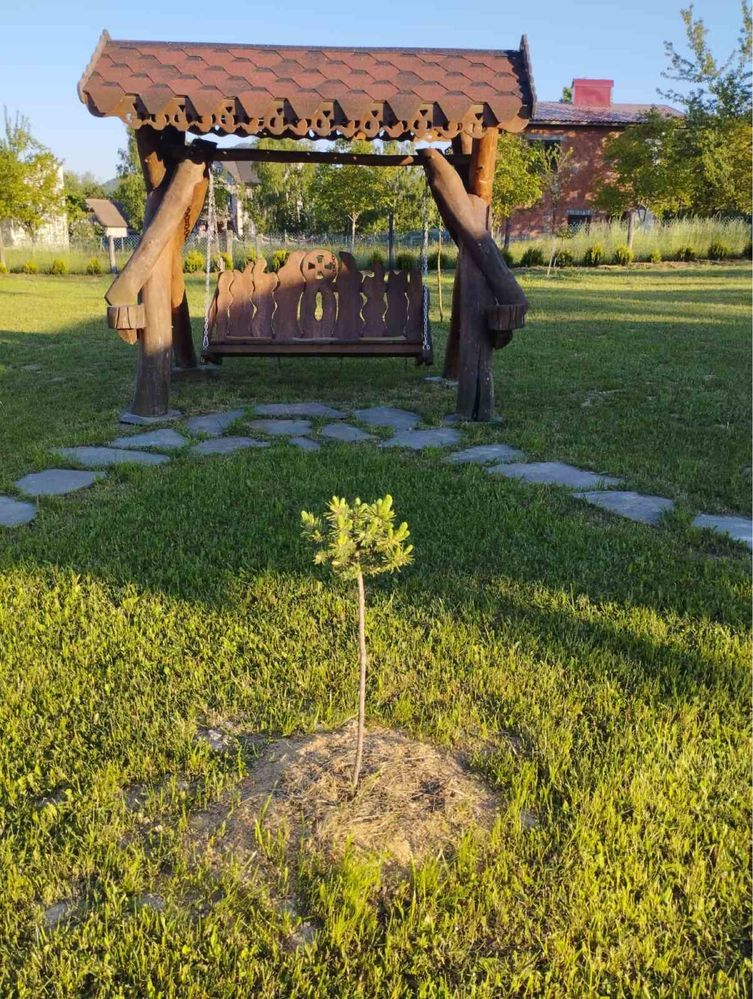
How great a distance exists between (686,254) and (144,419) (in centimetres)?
2299

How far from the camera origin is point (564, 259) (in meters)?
22.5

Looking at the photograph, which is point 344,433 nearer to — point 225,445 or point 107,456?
point 225,445

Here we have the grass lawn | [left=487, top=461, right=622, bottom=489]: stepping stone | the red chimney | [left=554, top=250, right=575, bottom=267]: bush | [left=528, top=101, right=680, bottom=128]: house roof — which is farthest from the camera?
the red chimney

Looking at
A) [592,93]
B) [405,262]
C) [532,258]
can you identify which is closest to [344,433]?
[405,262]

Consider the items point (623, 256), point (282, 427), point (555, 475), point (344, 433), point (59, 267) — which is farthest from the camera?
point (59, 267)

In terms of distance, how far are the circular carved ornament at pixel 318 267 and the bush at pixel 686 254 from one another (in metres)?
20.4

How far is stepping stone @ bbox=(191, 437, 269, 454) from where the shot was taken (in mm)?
4770

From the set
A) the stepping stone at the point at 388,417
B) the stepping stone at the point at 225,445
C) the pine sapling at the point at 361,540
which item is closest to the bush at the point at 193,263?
the stepping stone at the point at 388,417

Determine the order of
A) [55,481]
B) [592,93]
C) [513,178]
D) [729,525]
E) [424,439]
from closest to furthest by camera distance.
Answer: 1. [729,525]
2. [55,481]
3. [424,439]
4. [513,178]
5. [592,93]

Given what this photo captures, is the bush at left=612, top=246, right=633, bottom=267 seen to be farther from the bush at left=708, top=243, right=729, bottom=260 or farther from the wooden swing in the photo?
the wooden swing

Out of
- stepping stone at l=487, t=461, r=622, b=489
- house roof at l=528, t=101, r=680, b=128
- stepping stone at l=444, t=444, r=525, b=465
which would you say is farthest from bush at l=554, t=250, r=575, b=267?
stepping stone at l=487, t=461, r=622, b=489

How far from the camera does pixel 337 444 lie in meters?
4.88

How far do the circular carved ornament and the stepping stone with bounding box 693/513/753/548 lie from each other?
4606 mm

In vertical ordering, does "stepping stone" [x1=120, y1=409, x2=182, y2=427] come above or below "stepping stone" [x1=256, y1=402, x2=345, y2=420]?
below
